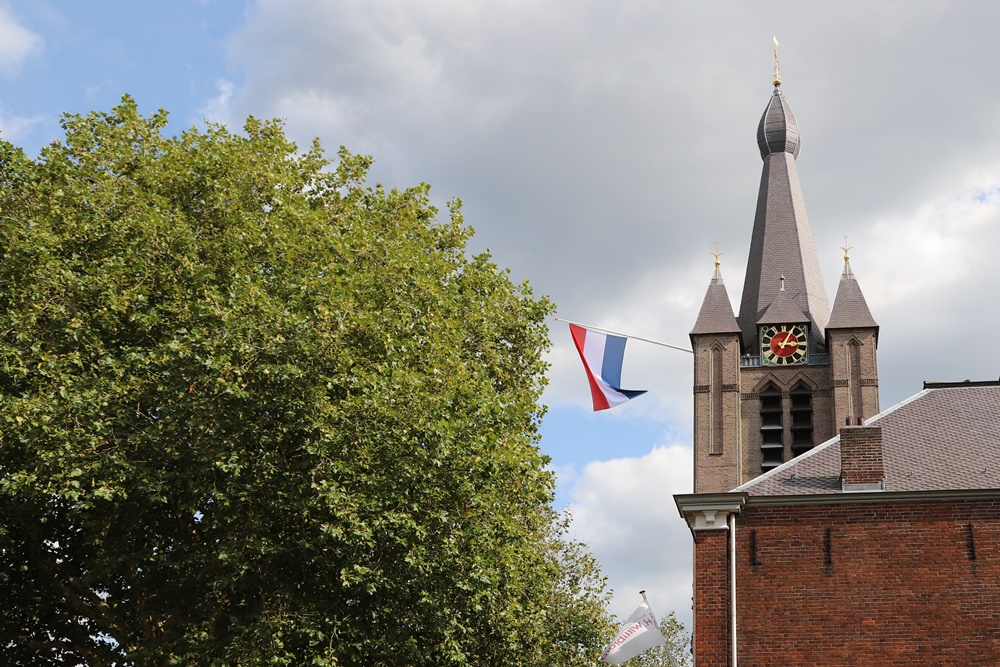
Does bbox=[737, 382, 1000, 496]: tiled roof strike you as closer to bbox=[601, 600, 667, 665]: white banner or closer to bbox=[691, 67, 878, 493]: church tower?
bbox=[601, 600, 667, 665]: white banner

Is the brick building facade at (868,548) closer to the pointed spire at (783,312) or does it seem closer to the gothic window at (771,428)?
the gothic window at (771,428)

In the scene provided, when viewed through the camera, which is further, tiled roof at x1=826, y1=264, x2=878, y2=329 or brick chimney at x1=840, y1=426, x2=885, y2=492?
tiled roof at x1=826, y1=264, x2=878, y2=329

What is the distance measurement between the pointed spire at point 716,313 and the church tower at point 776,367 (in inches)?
1.9

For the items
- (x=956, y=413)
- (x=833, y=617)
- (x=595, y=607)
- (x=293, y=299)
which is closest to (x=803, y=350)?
(x=595, y=607)

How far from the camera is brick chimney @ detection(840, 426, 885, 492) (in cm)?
2162

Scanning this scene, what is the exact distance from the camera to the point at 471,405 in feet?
65.6

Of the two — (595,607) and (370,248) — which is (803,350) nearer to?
(595,607)

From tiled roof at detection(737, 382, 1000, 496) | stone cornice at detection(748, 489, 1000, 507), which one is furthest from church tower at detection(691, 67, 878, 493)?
stone cornice at detection(748, 489, 1000, 507)

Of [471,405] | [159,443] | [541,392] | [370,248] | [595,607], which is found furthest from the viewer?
[595,607]

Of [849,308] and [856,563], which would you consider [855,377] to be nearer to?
[849,308]

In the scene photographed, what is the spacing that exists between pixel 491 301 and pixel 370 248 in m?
4.08

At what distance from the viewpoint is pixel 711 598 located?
2152 cm

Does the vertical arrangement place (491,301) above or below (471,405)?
above

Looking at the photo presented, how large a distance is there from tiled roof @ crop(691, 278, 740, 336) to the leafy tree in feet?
117
